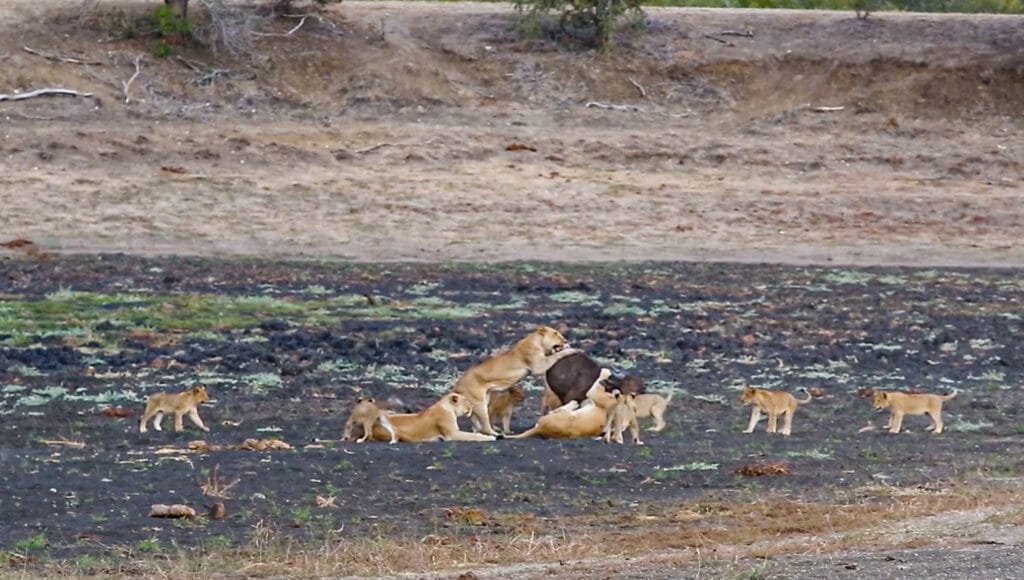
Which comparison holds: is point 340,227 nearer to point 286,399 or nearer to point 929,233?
point 929,233

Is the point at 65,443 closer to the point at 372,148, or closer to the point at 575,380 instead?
the point at 575,380

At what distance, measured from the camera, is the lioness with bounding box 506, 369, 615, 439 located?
1349 cm

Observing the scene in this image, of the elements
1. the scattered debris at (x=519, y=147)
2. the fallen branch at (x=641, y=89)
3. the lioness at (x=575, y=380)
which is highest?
the lioness at (x=575, y=380)

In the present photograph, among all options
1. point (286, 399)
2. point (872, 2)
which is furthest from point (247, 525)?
point (872, 2)

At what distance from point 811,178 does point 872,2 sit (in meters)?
8.53

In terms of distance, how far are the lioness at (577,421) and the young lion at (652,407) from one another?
0.80 ft

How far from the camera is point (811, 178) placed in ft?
94.7

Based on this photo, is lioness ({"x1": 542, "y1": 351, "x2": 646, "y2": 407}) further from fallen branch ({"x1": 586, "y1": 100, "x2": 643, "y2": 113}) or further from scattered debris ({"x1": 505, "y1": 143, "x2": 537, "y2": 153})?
fallen branch ({"x1": 586, "y1": 100, "x2": 643, "y2": 113})

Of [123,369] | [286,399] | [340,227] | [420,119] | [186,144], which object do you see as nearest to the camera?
[286,399]

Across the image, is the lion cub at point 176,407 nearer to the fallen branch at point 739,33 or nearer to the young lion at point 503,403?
the young lion at point 503,403

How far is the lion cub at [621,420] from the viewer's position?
13352 mm

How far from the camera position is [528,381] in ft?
54.5

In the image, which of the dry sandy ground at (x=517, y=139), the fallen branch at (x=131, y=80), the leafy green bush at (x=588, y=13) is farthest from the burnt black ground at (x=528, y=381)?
the leafy green bush at (x=588, y=13)

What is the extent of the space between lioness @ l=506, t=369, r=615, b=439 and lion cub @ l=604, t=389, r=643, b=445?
0.05 meters
